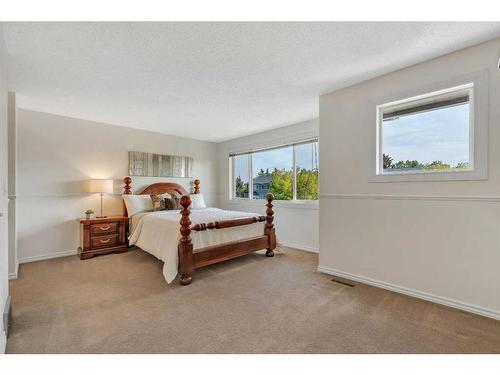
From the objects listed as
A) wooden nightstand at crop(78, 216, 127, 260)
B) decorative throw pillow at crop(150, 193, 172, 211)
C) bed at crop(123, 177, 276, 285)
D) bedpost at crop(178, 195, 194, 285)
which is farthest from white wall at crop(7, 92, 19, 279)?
bedpost at crop(178, 195, 194, 285)

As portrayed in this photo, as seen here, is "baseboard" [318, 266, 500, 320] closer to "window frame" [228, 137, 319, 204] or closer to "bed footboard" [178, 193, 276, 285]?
"bed footboard" [178, 193, 276, 285]

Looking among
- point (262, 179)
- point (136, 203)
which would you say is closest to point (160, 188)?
point (136, 203)

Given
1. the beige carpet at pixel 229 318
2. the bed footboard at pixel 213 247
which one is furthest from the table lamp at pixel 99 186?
the bed footboard at pixel 213 247

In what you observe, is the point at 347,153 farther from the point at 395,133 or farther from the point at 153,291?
the point at 153,291

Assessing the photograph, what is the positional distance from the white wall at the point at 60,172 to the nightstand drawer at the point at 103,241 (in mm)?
467

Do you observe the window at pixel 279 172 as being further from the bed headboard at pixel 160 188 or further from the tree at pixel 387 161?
the tree at pixel 387 161

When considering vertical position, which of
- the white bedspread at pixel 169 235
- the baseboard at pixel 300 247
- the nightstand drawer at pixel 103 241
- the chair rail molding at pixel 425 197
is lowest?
the baseboard at pixel 300 247

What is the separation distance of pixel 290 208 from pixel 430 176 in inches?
98.0

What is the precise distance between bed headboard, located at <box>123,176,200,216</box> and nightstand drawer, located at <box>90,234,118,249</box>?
1.70 feet

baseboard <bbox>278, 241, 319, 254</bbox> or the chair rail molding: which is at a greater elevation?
the chair rail molding

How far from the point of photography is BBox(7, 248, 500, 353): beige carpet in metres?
1.63

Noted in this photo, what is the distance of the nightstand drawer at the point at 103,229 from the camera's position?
12.4 feet
